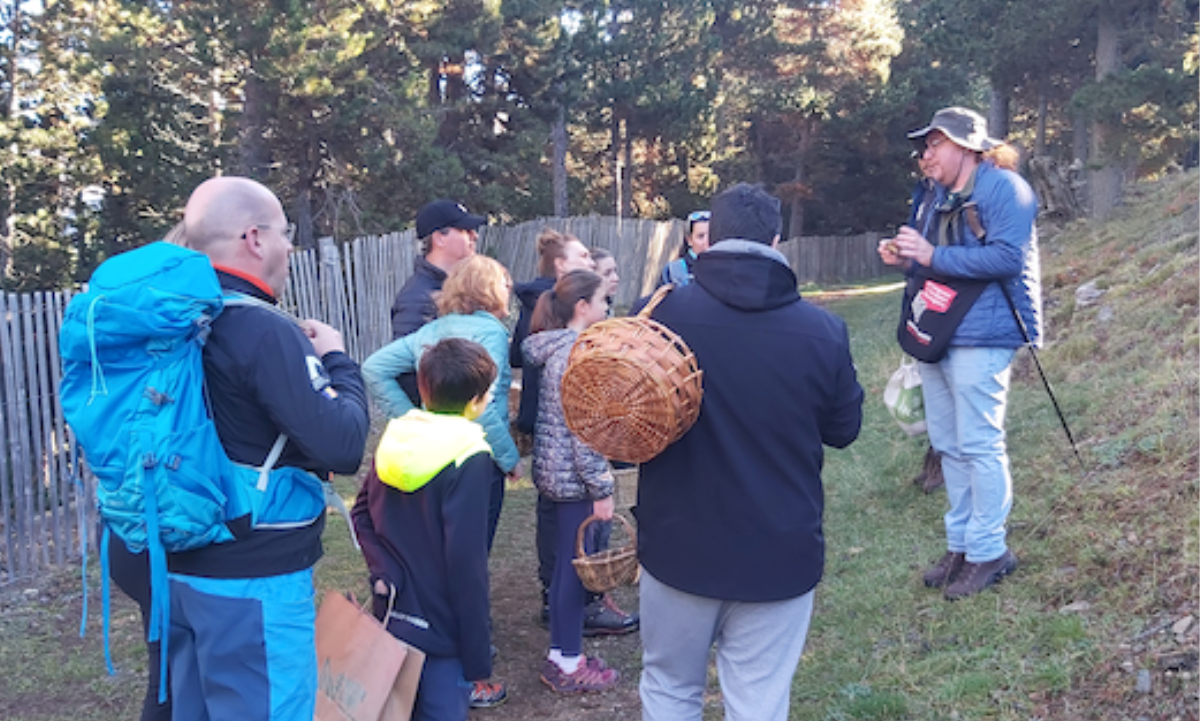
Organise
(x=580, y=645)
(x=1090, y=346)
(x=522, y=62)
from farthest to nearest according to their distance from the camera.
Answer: (x=522, y=62) < (x=1090, y=346) < (x=580, y=645)

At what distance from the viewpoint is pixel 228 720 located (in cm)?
237

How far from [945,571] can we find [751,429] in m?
2.36

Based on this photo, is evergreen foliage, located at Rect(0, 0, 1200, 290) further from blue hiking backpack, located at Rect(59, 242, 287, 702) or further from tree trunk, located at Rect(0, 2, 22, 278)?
blue hiking backpack, located at Rect(59, 242, 287, 702)

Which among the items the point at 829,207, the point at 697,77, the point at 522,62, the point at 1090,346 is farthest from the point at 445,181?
the point at 829,207

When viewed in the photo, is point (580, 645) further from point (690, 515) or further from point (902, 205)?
point (902, 205)

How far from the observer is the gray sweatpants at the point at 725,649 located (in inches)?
107

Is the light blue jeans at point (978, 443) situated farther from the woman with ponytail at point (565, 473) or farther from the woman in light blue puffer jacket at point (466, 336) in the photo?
the woman in light blue puffer jacket at point (466, 336)

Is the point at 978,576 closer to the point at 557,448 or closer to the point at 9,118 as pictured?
the point at 557,448

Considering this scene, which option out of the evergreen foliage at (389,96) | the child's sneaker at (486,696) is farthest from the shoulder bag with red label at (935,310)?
the evergreen foliage at (389,96)

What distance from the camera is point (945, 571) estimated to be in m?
4.54

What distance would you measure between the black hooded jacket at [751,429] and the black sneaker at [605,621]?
2.23 m

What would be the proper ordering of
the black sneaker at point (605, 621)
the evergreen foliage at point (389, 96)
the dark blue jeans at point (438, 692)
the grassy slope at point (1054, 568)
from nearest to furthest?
the dark blue jeans at point (438, 692), the grassy slope at point (1054, 568), the black sneaker at point (605, 621), the evergreen foliage at point (389, 96)

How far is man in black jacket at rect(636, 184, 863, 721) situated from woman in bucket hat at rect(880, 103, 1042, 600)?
160 cm

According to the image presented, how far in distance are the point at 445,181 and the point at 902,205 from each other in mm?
21484
